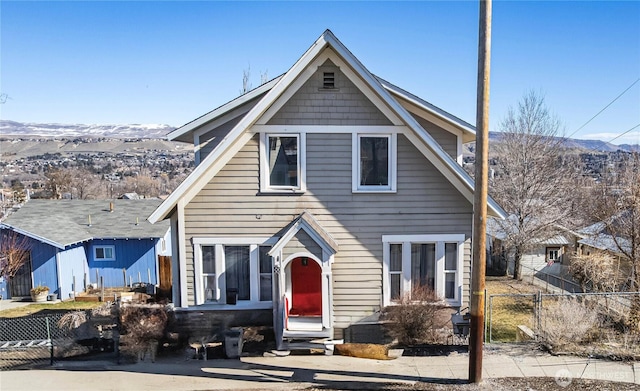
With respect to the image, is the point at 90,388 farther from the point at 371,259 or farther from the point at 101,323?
the point at 371,259

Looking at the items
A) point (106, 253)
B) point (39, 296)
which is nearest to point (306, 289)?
point (39, 296)

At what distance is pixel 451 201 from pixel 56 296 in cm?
2125

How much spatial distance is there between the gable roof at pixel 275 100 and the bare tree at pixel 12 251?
16.4m

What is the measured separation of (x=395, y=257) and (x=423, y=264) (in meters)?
0.78

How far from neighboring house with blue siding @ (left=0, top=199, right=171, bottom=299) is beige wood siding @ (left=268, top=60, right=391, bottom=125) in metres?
17.1

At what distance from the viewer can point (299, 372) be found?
9.05 m

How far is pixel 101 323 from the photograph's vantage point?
11430mm

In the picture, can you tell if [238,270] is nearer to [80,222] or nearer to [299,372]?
[299,372]

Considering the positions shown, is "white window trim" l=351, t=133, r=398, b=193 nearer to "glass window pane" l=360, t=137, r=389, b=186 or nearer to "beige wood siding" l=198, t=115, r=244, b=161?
"glass window pane" l=360, t=137, r=389, b=186

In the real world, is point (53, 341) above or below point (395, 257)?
below

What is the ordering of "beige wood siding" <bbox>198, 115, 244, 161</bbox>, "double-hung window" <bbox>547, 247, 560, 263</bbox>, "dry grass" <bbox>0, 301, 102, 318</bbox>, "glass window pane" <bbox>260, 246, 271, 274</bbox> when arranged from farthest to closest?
1. "double-hung window" <bbox>547, 247, 560, 263</bbox>
2. "dry grass" <bbox>0, 301, 102, 318</bbox>
3. "beige wood siding" <bbox>198, 115, 244, 161</bbox>
4. "glass window pane" <bbox>260, 246, 271, 274</bbox>

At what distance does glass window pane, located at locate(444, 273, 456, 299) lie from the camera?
11.0 meters

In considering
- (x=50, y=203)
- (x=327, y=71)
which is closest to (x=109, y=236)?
(x=50, y=203)

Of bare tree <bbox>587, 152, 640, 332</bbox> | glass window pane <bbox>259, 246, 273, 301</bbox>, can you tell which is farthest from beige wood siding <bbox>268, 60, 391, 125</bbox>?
bare tree <bbox>587, 152, 640, 332</bbox>
